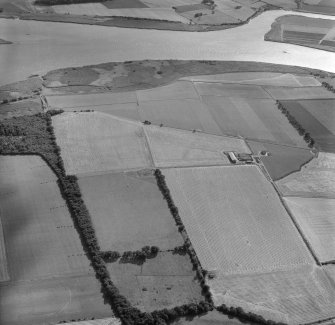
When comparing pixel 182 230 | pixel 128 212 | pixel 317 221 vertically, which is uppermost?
pixel 317 221

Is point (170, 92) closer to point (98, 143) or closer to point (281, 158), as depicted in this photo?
point (98, 143)

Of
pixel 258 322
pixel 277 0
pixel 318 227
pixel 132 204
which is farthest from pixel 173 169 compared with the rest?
pixel 277 0

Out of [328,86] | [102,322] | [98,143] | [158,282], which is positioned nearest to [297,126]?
[328,86]

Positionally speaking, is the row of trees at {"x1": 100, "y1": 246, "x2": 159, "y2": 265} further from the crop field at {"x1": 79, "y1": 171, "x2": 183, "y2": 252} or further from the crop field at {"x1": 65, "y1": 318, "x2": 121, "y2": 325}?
the crop field at {"x1": 65, "y1": 318, "x2": 121, "y2": 325}

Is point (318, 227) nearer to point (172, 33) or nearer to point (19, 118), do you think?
point (19, 118)

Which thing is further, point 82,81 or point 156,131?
point 82,81
